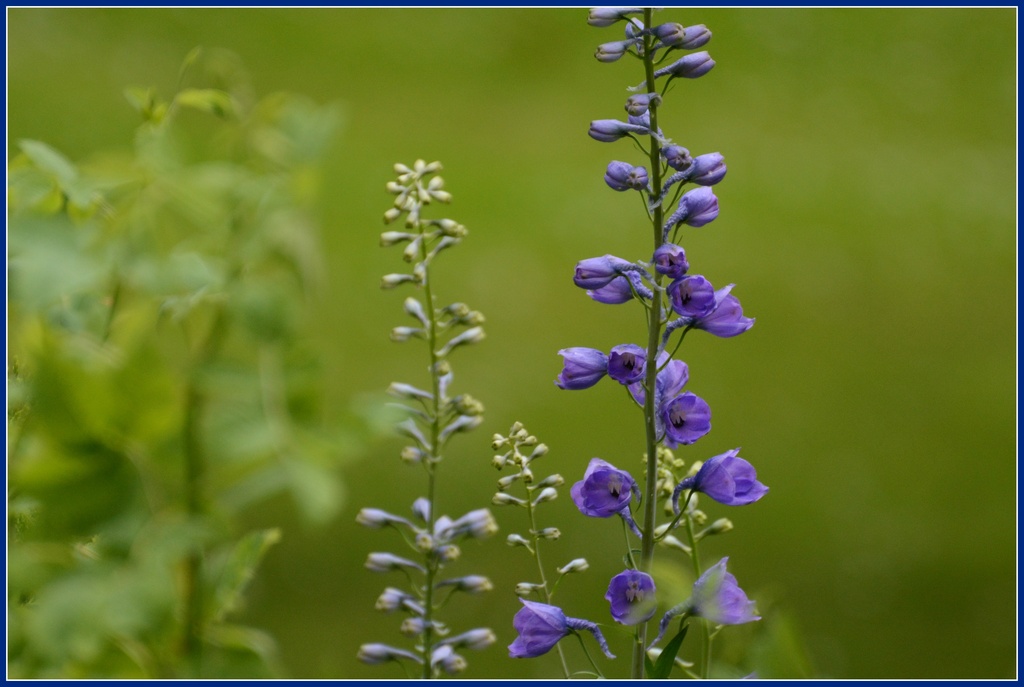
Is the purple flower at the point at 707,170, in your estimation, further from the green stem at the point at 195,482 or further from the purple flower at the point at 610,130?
the green stem at the point at 195,482

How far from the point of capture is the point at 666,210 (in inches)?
10.2

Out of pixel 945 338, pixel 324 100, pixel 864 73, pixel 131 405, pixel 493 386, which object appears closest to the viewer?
pixel 131 405

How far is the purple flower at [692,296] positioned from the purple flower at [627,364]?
0.05ft

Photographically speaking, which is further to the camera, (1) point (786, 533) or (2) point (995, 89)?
(2) point (995, 89)

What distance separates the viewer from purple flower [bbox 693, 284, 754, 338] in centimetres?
26

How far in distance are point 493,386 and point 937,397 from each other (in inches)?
23.5

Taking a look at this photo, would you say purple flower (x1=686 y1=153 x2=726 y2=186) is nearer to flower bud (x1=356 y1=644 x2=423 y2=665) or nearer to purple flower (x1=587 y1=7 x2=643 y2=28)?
purple flower (x1=587 y1=7 x2=643 y2=28)

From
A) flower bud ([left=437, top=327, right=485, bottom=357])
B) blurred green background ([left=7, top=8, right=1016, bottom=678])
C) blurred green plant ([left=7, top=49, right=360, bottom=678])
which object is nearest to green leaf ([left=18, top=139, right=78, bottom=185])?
blurred green plant ([left=7, top=49, right=360, bottom=678])

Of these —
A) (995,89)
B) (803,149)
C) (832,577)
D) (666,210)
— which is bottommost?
(832,577)

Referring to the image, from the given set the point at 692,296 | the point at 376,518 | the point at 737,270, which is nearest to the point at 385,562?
the point at 376,518

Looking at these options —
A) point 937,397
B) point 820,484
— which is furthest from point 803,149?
point 820,484

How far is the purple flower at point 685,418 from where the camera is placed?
245mm

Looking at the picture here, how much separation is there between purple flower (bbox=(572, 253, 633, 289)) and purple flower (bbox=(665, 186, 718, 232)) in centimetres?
2

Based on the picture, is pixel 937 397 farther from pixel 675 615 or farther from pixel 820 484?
pixel 675 615
